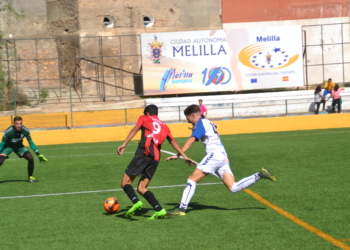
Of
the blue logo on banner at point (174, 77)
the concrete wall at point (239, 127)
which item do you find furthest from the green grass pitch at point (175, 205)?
the blue logo on banner at point (174, 77)

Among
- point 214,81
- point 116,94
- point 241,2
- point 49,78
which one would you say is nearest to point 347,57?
point 241,2

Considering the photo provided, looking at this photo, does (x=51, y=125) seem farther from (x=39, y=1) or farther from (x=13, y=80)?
(x=39, y=1)

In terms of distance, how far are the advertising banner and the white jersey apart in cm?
2589

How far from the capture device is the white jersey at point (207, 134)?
7891mm

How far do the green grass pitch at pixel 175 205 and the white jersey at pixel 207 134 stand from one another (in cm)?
102

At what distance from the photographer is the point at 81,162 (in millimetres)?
16812

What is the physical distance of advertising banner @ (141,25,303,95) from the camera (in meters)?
34.0

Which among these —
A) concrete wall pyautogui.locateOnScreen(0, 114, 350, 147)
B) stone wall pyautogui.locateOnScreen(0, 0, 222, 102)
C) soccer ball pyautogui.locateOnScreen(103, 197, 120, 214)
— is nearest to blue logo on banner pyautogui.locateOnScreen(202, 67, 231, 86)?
stone wall pyautogui.locateOnScreen(0, 0, 222, 102)

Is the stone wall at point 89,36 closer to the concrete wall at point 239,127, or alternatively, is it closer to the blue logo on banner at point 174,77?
the blue logo on banner at point 174,77

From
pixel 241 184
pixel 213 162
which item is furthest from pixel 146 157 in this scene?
pixel 241 184

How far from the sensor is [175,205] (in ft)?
29.8

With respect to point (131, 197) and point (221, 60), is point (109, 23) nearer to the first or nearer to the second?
point (221, 60)

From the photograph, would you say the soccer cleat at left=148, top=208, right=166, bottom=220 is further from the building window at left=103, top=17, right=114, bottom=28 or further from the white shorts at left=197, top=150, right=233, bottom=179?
the building window at left=103, top=17, right=114, bottom=28

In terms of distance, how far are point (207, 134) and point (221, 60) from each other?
27.3 m
